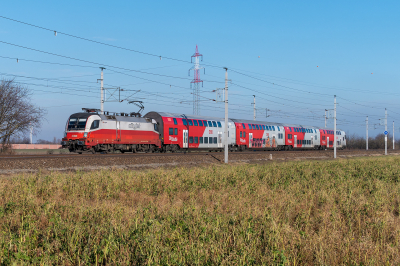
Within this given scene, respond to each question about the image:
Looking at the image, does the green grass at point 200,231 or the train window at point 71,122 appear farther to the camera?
the train window at point 71,122

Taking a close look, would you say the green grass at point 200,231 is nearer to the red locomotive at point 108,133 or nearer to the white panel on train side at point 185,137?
the red locomotive at point 108,133

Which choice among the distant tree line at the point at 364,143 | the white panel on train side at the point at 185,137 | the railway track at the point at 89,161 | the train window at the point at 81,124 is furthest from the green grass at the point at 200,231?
the distant tree line at the point at 364,143

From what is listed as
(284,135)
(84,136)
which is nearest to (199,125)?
(84,136)

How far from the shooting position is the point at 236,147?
142ft

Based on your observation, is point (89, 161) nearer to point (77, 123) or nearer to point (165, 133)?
point (77, 123)

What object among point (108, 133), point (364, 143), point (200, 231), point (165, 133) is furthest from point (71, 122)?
point (364, 143)

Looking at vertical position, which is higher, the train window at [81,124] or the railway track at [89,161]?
the train window at [81,124]

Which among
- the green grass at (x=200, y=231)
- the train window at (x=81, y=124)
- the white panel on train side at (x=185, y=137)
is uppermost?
the train window at (x=81, y=124)

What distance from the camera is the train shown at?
2802 cm

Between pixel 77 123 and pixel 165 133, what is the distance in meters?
9.52

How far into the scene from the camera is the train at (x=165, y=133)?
91.9ft

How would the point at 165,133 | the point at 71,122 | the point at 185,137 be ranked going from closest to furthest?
the point at 71,122, the point at 165,133, the point at 185,137

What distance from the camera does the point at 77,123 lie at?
27906 mm

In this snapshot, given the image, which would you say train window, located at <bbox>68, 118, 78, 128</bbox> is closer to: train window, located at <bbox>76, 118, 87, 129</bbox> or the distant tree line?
train window, located at <bbox>76, 118, 87, 129</bbox>
